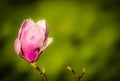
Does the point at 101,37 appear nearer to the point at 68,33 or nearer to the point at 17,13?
the point at 68,33

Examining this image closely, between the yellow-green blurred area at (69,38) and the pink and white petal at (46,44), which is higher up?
the pink and white petal at (46,44)

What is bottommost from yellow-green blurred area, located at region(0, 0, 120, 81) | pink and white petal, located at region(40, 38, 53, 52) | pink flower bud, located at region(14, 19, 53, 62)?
yellow-green blurred area, located at region(0, 0, 120, 81)

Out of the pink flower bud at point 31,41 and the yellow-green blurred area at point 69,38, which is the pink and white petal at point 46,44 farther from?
the yellow-green blurred area at point 69,38

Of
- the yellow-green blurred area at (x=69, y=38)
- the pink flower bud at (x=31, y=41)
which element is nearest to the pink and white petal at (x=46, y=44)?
the pink flower bud at (x=31, y=41)

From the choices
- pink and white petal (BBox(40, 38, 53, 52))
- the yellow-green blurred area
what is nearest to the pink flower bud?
pink and white petal (BBox(40, 38, 53, 52))

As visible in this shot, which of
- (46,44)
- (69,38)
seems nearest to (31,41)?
(46,44)

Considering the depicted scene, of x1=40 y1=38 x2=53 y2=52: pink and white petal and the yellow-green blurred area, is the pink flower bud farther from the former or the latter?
the yellow-green blurred area
